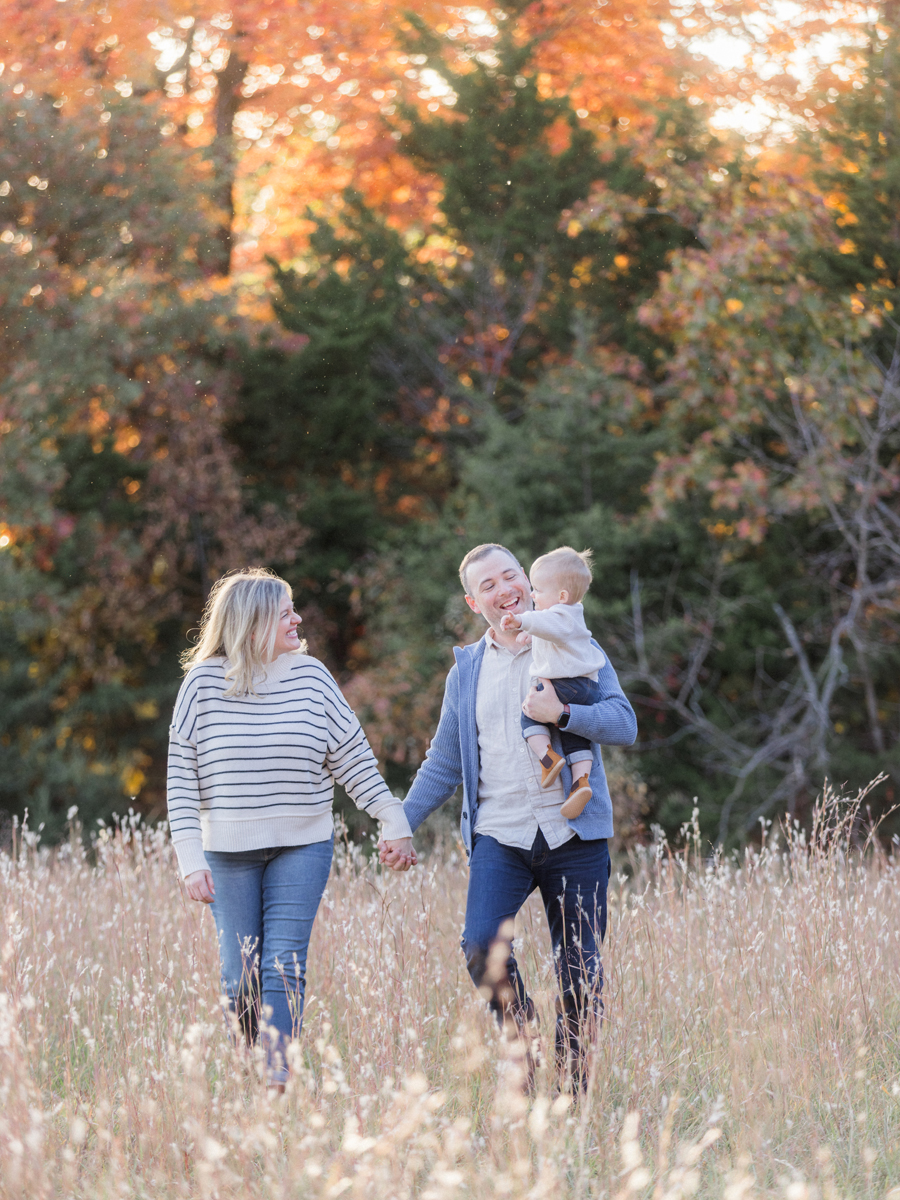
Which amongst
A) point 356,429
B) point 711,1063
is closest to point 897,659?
point 356,429

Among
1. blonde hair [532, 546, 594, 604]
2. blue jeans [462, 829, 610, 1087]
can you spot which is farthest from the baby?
blue jeans [462, 829, 610, 1087]

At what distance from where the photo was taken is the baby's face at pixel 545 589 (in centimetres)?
338

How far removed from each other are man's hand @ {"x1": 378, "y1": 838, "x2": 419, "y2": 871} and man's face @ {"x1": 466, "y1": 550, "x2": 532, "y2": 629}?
65cm

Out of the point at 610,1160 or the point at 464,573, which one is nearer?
the point at 610,1160

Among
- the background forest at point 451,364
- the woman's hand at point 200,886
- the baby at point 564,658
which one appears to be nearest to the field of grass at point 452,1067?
the woman's hand at point 200,886

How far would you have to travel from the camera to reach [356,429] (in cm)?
1140

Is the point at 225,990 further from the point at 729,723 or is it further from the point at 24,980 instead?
the point at 729,723

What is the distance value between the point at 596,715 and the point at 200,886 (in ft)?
3.67

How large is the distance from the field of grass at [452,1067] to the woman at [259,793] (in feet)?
0.72

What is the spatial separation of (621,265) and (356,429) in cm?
278

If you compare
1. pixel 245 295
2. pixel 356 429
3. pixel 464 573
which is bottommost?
pixel 356 429

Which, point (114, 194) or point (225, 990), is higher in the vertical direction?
point (114, 194)

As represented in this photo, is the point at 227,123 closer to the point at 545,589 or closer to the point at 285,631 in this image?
the point at 285,631

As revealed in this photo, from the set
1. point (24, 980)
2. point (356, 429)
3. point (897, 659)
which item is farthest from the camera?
point (356, 429)
